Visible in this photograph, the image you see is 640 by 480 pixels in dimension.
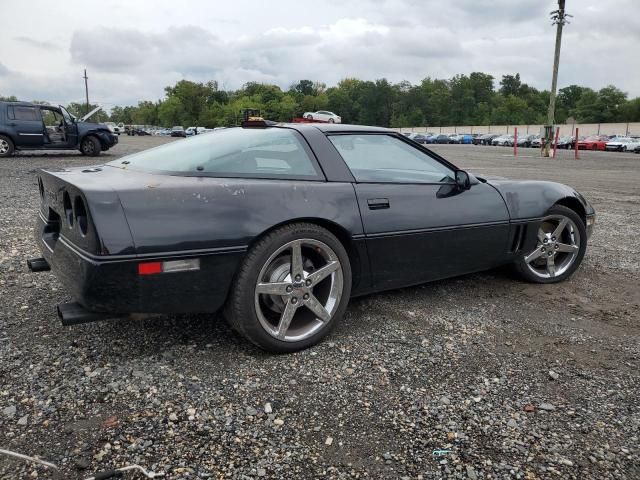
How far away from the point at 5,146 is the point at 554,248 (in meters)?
15.9

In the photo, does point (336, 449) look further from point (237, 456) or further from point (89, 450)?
point (89, 450)

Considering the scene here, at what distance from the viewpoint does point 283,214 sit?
107 inches

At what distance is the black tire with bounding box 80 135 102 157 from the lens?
16531 mm

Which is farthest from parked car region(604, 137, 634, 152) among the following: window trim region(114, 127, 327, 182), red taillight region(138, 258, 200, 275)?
red taillight region(138, 258, 200, 275)

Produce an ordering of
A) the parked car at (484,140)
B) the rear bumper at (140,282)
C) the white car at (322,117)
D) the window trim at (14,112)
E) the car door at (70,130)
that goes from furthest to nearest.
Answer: the parked car at (484,140), the car door at (70,130), the window trim at (14,112), the white car at (322,117), the rear bumper at (140,282)

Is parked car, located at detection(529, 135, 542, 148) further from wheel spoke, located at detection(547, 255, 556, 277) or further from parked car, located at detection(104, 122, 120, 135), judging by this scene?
wheel spoke, located at detection(547, 255, 556, 277)

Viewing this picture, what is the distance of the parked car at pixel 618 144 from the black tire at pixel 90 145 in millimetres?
36567

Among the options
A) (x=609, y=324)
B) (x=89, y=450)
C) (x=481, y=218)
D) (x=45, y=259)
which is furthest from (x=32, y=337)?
(x=609, y=324)

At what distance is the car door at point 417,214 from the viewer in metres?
3.15

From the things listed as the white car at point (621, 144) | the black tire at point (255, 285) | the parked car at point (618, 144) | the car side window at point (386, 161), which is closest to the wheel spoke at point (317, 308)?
the black tire at point (255, 285)

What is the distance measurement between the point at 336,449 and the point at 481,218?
2111 mm

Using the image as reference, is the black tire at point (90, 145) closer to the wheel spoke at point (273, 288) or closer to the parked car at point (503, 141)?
the wheel spoke at point (273, 288)

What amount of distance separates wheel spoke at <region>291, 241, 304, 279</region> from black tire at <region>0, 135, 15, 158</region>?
1552 cm

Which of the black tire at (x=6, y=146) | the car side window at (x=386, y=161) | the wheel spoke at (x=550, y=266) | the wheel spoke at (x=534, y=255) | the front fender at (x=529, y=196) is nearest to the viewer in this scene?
the car side window at (x=386, y=161)
